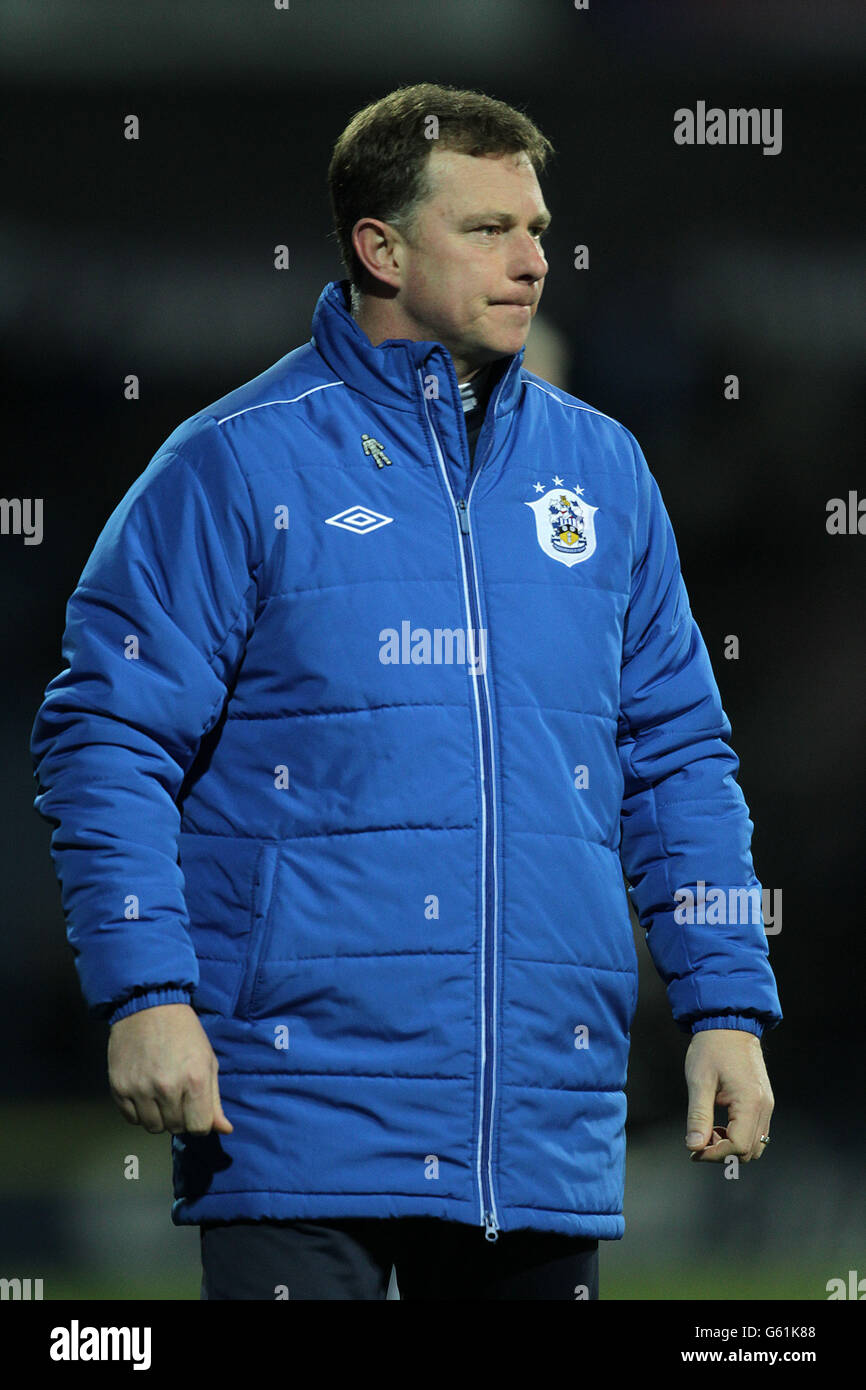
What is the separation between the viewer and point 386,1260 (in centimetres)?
173

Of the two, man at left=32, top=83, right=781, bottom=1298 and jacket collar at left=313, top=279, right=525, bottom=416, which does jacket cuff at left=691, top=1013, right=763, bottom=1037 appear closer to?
man at left=32, top=83, right=781, bottom=1298

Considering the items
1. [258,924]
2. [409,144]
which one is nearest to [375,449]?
[409,144]

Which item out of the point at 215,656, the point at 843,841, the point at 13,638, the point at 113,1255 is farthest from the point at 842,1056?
the point at 215,656

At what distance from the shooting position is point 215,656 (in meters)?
1.75

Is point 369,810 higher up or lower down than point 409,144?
lower down

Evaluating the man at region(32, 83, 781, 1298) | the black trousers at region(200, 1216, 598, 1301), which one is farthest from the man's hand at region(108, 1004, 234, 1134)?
the black trousers at region(200, 1216, 598, 1301)

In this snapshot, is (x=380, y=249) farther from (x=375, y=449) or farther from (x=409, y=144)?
(x=375, y=449)

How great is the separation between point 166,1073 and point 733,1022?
58 cm

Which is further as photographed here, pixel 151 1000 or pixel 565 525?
pixel 565 525

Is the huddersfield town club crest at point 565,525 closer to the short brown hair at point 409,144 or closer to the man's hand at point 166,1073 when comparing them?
the short brown hair at point 409,144

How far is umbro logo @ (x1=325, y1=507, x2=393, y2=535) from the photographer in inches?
70.1

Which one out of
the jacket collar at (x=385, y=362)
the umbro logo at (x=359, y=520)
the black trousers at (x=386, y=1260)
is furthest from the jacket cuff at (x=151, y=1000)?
the jacket collar at (x=385, y=362)

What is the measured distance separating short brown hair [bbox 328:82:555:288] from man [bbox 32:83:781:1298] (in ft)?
0.19

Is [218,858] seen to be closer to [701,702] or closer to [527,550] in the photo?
[527,550]
